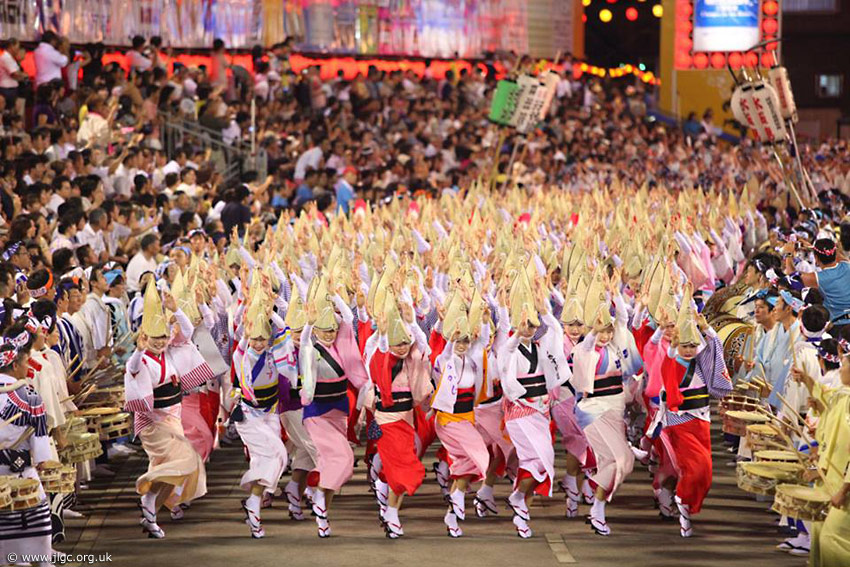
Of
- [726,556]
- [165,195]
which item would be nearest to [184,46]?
[165,195]

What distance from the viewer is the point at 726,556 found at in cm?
800

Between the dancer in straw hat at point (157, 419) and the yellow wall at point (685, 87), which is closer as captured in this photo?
the dancer in straw hat at point (157, 419)

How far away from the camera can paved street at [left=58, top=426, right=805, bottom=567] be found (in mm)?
7938

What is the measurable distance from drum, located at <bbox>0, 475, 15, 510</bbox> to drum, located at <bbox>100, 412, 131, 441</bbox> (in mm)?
1827

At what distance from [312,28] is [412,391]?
1695 cm

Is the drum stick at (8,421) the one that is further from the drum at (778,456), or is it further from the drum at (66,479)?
the drum at (778,456)

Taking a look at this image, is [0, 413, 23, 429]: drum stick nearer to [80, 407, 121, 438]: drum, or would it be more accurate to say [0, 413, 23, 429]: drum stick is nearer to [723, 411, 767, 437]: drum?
[80, 407, 121, 438]: drum

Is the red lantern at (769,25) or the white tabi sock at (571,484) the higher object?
the red lantern at (769,25)

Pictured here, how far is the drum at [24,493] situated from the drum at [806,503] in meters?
3.47

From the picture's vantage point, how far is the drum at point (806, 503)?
257 inches

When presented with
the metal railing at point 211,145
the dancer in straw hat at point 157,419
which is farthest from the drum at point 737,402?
the metal railing at point 211,145

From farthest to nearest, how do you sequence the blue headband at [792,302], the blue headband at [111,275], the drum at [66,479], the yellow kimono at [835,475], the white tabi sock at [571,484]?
the blue headband at [111,275], the blue headband at [792,302], the white tabi sock at [571,484], the drum at [66,479], the yellow kimono at [835,475]

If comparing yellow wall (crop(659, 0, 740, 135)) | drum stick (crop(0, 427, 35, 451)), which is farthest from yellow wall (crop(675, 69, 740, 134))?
drum stick (crop(0, 427, 35, 451))

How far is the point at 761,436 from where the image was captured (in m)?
7.71
